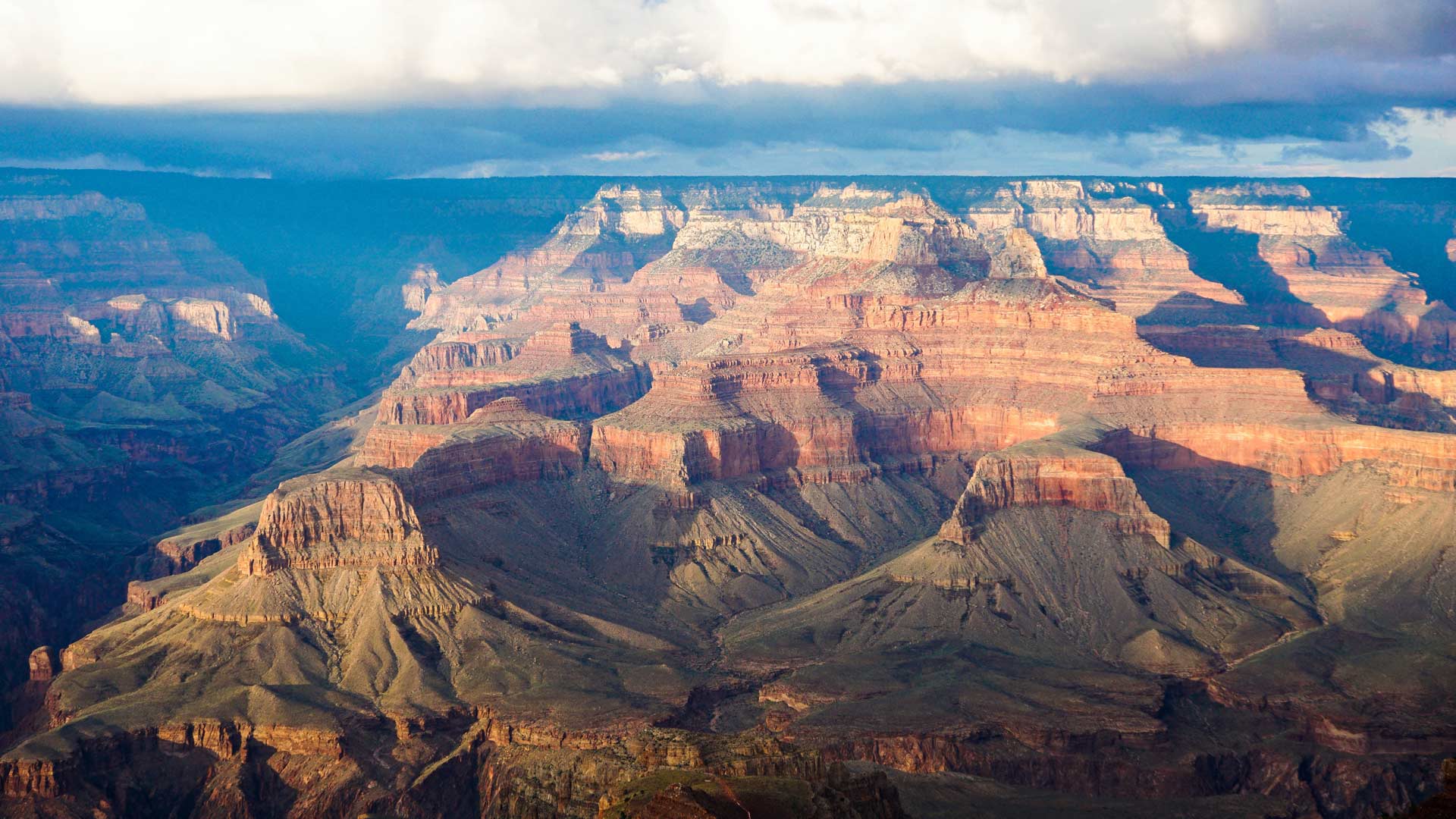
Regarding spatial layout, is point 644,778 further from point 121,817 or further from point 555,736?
point 121,817

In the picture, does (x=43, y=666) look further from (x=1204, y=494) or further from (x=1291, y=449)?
(x=1291, y=449)

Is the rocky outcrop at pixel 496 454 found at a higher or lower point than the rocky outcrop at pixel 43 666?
higher

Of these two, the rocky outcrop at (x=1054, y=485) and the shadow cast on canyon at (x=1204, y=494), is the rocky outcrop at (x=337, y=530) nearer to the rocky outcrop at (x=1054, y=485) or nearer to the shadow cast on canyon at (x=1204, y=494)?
the rocky outcrop at (x=1054, y=485)

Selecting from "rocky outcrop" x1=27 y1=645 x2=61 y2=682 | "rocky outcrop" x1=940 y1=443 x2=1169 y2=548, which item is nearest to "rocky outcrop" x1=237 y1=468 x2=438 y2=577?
"rocky outcrop" x1=27 y1=645 x2=61 y2=682

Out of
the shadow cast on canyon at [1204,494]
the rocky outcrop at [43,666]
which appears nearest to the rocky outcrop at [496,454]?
the rocky outcrop at [43,666]

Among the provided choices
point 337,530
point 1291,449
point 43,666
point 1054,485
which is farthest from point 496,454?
point 1291,449

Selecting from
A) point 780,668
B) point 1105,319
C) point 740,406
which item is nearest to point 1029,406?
point 1105,319

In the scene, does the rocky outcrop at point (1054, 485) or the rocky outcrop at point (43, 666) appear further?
the rocky outcrop at point (1054, 485)

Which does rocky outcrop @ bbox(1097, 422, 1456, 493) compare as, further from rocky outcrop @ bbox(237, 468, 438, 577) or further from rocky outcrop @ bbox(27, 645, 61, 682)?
rocky outcrop @ bbox(27, 645, 61, 682)
